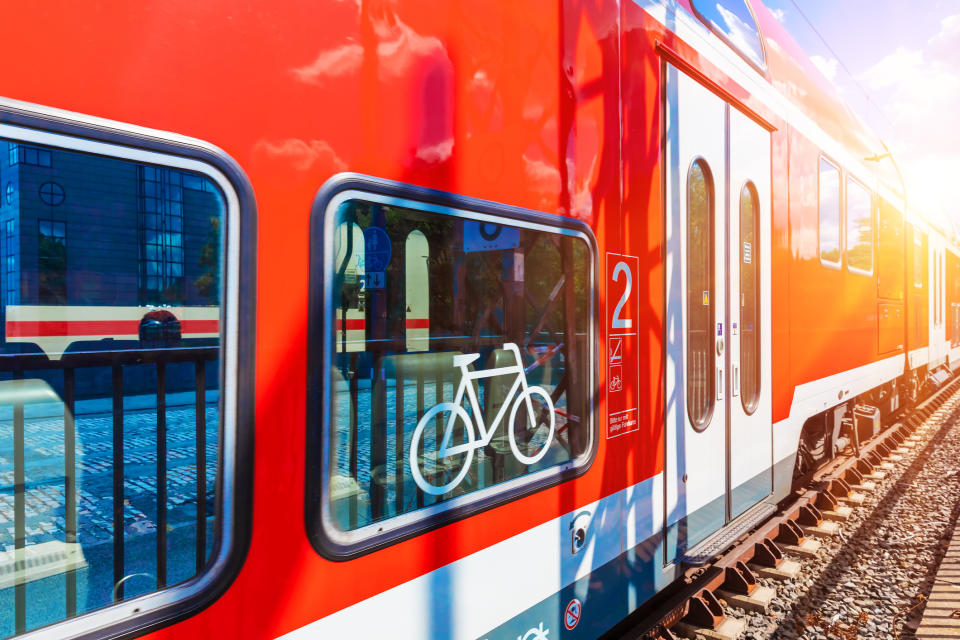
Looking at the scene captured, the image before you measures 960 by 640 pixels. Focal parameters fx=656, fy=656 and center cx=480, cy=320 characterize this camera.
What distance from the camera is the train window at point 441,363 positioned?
1.80 m

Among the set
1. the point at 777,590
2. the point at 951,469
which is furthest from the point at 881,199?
the point at 777,590

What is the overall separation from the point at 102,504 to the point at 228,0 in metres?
6.27

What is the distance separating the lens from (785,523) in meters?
5.09

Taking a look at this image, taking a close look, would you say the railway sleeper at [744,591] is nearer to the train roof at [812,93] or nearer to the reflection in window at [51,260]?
the train roof at [812,93]

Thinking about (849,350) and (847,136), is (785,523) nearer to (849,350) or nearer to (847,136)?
(849,350)

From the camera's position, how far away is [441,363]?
7.37ft

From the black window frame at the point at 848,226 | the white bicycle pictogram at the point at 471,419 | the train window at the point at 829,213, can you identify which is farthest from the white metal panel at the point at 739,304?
the black window frame at the point at 848,226

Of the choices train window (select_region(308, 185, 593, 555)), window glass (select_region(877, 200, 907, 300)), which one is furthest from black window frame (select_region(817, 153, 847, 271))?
train window (select_region(308, 185, 593, 555))

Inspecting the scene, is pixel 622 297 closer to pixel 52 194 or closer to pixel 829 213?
pixel 52 194

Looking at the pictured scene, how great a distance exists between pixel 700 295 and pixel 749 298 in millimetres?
683

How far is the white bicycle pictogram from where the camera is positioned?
79.6 inches

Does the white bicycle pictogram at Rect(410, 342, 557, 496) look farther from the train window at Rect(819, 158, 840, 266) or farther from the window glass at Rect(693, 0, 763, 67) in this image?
the train window at Rect(819, 158, 840, 266)

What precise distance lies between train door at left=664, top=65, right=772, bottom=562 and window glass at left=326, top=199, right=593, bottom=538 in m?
0.84

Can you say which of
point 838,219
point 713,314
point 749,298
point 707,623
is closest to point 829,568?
point 707,623
